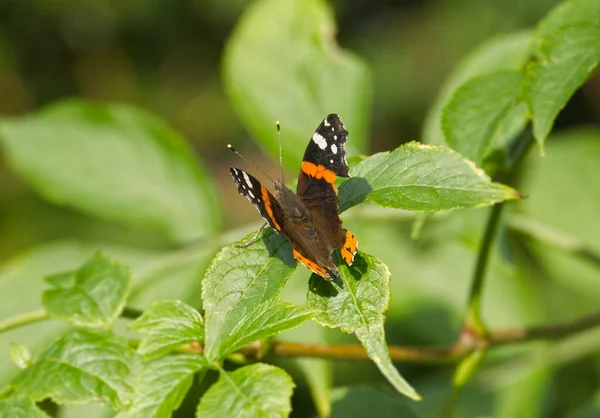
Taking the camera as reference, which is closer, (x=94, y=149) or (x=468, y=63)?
(x=468, y=63)

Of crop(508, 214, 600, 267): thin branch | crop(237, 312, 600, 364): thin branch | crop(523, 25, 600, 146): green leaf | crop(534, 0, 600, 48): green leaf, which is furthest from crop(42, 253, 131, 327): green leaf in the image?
crop(508, 214, 600, 267): thin branch

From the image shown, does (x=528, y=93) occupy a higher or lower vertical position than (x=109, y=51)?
lower

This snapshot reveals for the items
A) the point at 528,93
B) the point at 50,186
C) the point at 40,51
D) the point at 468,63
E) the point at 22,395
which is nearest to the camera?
the point at 22,395

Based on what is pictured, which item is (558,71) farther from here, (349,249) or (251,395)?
(251,395)

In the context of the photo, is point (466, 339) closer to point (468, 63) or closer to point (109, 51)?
point (468, 63)

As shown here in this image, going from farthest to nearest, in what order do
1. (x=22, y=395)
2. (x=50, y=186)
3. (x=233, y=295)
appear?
(x=50, y=186), (x=22, y=395), (x=233, y=295)

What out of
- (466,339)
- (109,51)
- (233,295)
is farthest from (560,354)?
(109,51)

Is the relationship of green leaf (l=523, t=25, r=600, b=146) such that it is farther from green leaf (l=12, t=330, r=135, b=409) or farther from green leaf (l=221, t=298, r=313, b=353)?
green leaf (l=12, t=330, r=135, b=409)
